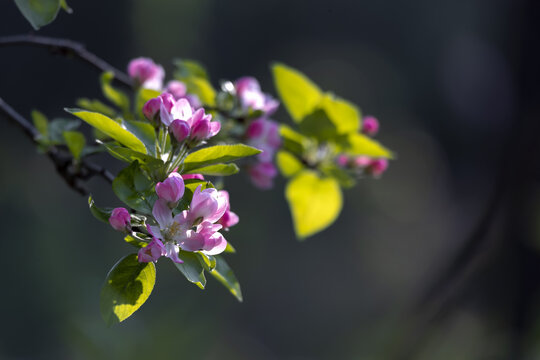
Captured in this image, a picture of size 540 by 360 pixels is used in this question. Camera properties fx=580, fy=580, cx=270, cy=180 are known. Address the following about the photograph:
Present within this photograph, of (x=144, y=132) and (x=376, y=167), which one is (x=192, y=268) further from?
(x=376, y=167)

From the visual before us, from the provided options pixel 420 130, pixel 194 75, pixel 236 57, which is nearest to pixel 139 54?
pixel 236 57

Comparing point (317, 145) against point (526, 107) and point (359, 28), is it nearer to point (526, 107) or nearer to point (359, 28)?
point (526, 107)

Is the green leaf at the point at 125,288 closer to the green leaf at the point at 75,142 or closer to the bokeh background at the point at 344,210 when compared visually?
the green leaf at the point at 75,142

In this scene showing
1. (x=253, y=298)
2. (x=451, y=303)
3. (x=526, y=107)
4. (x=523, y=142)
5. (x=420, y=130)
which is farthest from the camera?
(x=420, y=130)

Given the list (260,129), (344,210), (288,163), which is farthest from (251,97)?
(344,210)

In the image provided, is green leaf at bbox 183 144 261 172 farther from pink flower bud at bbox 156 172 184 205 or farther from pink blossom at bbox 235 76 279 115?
pink blossom at bbox 235 76 279 115

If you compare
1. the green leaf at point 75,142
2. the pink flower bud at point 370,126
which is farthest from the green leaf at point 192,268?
the pink flower bud at point 370,126
